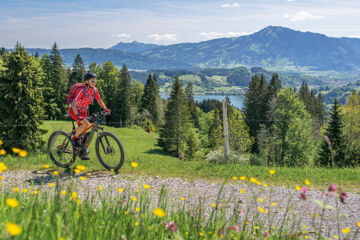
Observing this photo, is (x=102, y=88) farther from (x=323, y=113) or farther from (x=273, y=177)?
(x=273, y=177)

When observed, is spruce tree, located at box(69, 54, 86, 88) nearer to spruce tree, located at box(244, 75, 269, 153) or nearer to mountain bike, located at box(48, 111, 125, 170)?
spruce tree, located at box(244, 75, 269, 153)

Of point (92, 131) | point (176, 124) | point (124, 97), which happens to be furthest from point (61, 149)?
point (124, 97)

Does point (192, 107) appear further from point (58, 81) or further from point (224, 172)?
point (224, 172)

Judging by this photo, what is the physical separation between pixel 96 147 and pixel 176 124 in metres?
43.9

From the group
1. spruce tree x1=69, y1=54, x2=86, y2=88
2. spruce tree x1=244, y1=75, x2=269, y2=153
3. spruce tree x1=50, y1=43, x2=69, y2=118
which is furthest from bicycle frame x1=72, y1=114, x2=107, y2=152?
spruce tree x1=69, y1=54, x2=86, y2=88

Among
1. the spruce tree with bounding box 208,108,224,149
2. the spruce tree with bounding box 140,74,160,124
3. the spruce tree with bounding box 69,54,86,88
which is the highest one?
the spruce tree with bounding box 69,54,86,88

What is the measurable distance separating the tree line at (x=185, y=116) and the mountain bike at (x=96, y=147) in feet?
5.40

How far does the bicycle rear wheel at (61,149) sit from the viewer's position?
9.57 metres

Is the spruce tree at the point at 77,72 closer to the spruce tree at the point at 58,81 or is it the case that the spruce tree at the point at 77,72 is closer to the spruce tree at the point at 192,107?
the spruce tree at the point at 58,81

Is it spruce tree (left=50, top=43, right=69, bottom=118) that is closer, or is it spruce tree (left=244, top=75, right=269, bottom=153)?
spruce tree (left=244, top=75, right=269, bottom=153)

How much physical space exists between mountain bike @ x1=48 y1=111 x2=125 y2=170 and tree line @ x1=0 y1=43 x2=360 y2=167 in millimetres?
1646

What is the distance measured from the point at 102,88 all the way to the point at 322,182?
73980 mm

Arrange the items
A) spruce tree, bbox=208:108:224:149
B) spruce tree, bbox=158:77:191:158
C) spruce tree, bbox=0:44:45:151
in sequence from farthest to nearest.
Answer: spruce tree, bbox=158:77:191:158 → spruce tree, bbox=208:108:224:149 → spruce tree, bbox=0:44:45:151

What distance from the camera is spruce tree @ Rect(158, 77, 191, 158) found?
53312 millimetres
